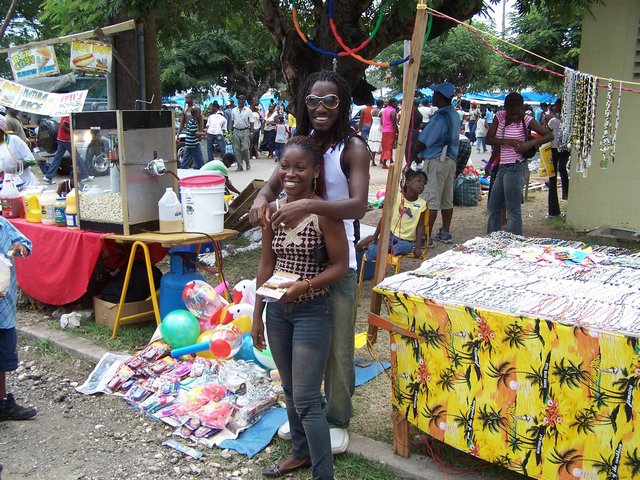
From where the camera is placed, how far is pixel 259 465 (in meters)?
3.46

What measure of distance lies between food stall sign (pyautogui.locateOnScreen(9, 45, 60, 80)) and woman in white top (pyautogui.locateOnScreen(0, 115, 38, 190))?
2.55ft

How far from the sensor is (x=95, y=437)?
150 inches

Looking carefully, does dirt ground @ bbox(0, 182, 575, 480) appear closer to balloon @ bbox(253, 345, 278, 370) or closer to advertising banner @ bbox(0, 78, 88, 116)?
balloon @ bbox(253, 345, 278, 370)

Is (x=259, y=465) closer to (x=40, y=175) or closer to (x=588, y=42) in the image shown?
(x=588, y=42)

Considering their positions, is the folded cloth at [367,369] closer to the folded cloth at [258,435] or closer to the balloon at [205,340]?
the folded cloth at [258,435]

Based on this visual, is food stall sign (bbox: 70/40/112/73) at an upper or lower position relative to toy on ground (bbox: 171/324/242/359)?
upper

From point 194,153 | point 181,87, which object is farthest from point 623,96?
point 181,87

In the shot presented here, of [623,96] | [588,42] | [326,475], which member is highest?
[588,42]

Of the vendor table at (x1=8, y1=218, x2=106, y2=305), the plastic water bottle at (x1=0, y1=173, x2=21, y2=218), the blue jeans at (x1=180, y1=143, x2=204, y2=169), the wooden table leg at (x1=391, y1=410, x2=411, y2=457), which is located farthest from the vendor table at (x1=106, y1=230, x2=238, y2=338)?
the blue jeans at (x1=180, y1=143, x2=204, y2=169)

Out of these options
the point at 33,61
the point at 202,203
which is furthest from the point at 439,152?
the point at 33,61

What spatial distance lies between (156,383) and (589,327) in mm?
2797

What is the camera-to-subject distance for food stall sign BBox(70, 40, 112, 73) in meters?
6.69

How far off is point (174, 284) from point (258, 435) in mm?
1758

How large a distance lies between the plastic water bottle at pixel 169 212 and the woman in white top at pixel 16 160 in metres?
2.94
